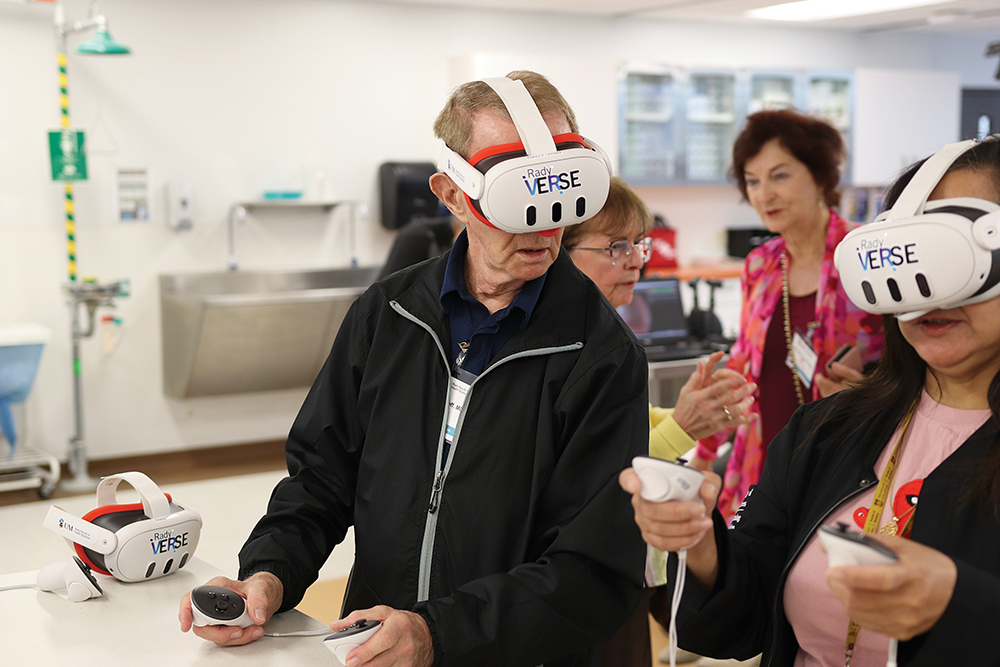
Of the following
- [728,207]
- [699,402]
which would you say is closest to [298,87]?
[728,207]

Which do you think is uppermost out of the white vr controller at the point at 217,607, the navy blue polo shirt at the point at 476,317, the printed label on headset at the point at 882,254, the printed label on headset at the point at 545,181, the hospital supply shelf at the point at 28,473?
the printed label on headset at the point at 545,181

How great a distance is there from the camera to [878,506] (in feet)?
4.23

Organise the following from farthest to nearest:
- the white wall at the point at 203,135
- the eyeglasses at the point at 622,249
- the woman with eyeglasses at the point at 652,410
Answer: the white wall at the point at 203,135 < the eyeglasses at the point at 622,249 < the woman with eyeglasses at the point at 652,410

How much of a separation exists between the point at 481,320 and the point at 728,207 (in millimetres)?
6499

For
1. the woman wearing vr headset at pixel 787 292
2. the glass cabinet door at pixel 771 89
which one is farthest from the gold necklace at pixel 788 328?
the glass cabinet door at pixel 771 89

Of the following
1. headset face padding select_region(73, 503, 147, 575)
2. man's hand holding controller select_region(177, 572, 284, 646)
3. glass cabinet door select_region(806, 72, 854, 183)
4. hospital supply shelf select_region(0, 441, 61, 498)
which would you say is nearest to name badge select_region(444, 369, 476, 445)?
man's hand holding controller select_region(177, 572, 284, 646)

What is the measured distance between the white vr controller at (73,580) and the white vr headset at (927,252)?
1.29 m

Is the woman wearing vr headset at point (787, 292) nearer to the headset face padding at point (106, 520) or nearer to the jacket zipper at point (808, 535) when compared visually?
the jacket zipper at point (808, 535)

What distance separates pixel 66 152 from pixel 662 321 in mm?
3256

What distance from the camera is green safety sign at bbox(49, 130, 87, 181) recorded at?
16.7 feet

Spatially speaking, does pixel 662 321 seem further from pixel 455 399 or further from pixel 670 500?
pixel 670 500

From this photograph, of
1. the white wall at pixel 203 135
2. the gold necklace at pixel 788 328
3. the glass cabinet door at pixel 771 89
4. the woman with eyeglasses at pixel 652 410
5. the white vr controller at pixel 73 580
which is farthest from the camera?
the glass cabinet door at pixel 771 89

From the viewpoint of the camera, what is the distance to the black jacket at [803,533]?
1164 mm

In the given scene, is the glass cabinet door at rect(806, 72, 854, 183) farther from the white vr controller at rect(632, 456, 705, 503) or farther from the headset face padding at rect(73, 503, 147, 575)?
the white vr controller at rect(632, 456, 705, 503)
